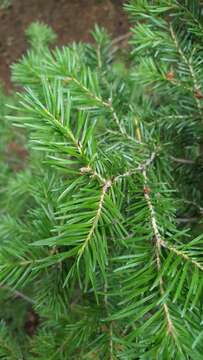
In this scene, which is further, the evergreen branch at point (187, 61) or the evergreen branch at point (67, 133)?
the evergreen branch at point (187, 61)

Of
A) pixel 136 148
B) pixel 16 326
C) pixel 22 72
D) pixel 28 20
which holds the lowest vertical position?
pixel 16 326

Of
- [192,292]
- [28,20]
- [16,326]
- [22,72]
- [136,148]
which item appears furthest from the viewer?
[28,20]

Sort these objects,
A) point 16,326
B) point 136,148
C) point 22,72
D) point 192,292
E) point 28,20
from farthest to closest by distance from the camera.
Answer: point 28,20 < point 16,326 < point 22,72 < point 136,148 < point 192,292

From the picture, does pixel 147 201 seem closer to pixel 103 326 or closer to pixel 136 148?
pixel 136 148

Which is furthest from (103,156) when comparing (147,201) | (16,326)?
(16,326)

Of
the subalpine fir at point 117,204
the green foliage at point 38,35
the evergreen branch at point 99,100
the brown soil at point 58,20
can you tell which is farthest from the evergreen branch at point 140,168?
the brown soil at point 58,20

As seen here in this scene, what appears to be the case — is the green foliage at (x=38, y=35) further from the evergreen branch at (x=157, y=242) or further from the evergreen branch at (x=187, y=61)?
the evergreen branch at (x=157, y=242)

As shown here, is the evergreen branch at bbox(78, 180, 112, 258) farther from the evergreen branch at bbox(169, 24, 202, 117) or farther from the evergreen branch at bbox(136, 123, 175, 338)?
the evergreen branch at bbox(169, 24, 202, 117)
